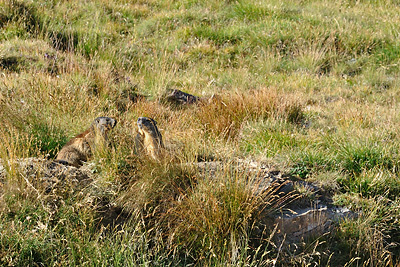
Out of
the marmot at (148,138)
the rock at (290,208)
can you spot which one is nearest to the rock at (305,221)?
the rock at (290,208)

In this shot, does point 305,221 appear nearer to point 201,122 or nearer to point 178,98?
point 201,122

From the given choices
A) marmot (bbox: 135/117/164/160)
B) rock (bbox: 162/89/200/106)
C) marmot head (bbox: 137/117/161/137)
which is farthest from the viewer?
rock (bbox: 162/89/200/106)

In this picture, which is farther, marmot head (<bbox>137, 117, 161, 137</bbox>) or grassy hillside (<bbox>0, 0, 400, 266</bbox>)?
marmot head (<bbox>137, 117, 161, 137</bbox>)

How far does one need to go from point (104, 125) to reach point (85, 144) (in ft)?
1.01

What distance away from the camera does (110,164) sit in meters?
4.85

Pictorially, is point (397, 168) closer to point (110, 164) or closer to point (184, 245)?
point (184, 245)

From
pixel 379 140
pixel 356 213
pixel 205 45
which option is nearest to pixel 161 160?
pixel 356 213

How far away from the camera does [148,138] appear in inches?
203

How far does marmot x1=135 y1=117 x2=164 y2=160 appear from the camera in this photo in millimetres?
5004

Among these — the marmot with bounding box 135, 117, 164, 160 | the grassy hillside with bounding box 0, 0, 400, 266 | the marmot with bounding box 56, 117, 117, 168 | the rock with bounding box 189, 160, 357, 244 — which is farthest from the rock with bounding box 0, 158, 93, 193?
the rock with bounding box 189, 160, 357, 244

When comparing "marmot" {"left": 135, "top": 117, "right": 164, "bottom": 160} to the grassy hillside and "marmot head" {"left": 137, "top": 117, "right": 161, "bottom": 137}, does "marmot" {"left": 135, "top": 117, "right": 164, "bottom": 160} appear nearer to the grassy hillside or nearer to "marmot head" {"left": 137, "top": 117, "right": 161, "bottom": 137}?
"marmot head" {"left": 137, "top": 117, "right": 161, "bottom": 137}

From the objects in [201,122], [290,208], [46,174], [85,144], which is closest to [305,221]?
[290,208]

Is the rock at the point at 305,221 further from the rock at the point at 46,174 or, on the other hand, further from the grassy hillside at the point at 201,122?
the rock at the point at 46,174

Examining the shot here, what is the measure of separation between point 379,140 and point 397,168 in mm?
454
